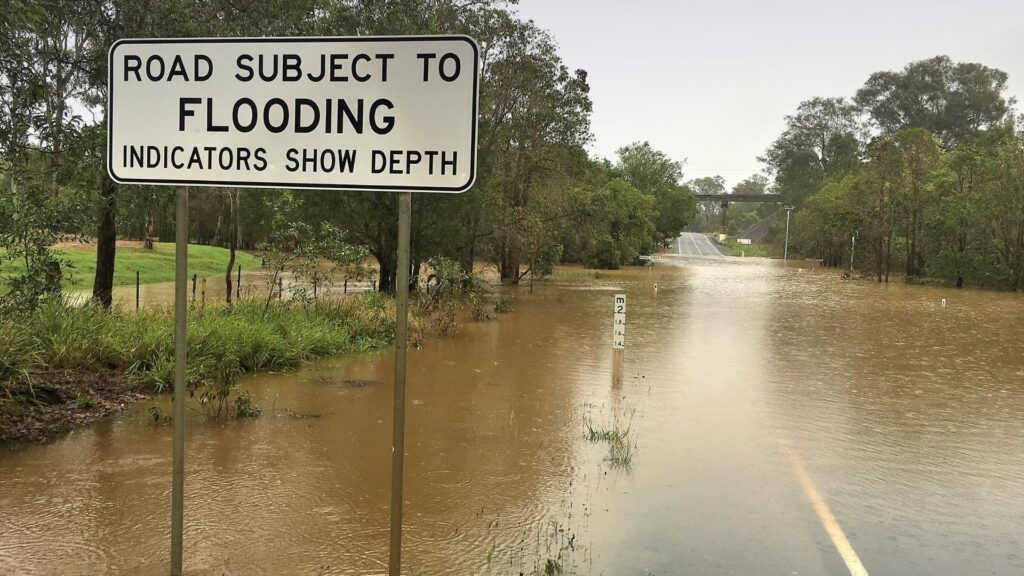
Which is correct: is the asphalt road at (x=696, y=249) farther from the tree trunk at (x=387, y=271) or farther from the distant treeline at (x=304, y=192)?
the tree trunk at (x=387, y=271)

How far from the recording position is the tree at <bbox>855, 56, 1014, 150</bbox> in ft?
266

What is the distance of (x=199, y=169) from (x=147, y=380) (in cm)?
642

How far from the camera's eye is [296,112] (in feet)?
9.80

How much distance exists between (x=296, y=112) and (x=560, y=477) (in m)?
4.25

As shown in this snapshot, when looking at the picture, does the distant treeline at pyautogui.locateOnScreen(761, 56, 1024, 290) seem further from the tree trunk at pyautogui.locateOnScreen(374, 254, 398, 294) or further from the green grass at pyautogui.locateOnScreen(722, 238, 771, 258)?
the tree trunk at pyautogui.locateOnScreen(374, 254, 398, 294)

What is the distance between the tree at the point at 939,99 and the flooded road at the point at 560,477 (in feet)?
272

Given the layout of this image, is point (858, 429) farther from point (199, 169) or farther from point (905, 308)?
point (905, 308)

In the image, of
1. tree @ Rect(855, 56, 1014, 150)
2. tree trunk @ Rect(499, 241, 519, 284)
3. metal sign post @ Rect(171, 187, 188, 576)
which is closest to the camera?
metal sign post @ Rect(171, 187, 188, 576)

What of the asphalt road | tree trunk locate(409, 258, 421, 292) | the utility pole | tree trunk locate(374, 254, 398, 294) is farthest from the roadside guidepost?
the asphalt road

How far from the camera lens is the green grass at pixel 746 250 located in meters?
93.9

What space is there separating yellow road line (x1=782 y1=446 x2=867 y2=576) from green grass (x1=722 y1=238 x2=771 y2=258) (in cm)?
8905

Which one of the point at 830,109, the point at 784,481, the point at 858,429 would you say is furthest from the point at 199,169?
the point at 830,109

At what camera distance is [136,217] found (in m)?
11.5

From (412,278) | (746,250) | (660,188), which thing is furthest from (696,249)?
(412,278)
